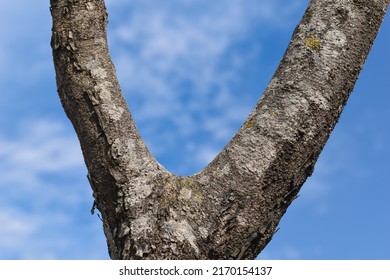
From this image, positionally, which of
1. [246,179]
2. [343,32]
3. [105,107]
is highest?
[343,32]

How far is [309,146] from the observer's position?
391 centimetres

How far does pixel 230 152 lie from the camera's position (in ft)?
13.1

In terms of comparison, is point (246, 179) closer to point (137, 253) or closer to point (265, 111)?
point (265, 111)

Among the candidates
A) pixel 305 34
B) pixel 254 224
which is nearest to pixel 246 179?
pixel 254 224

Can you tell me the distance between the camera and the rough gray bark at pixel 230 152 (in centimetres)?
386

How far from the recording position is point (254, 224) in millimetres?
3879

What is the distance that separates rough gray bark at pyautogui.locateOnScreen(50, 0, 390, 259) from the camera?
386cm

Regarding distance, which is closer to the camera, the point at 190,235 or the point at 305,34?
the point at 190,235

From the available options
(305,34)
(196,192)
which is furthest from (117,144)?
(305,34)
